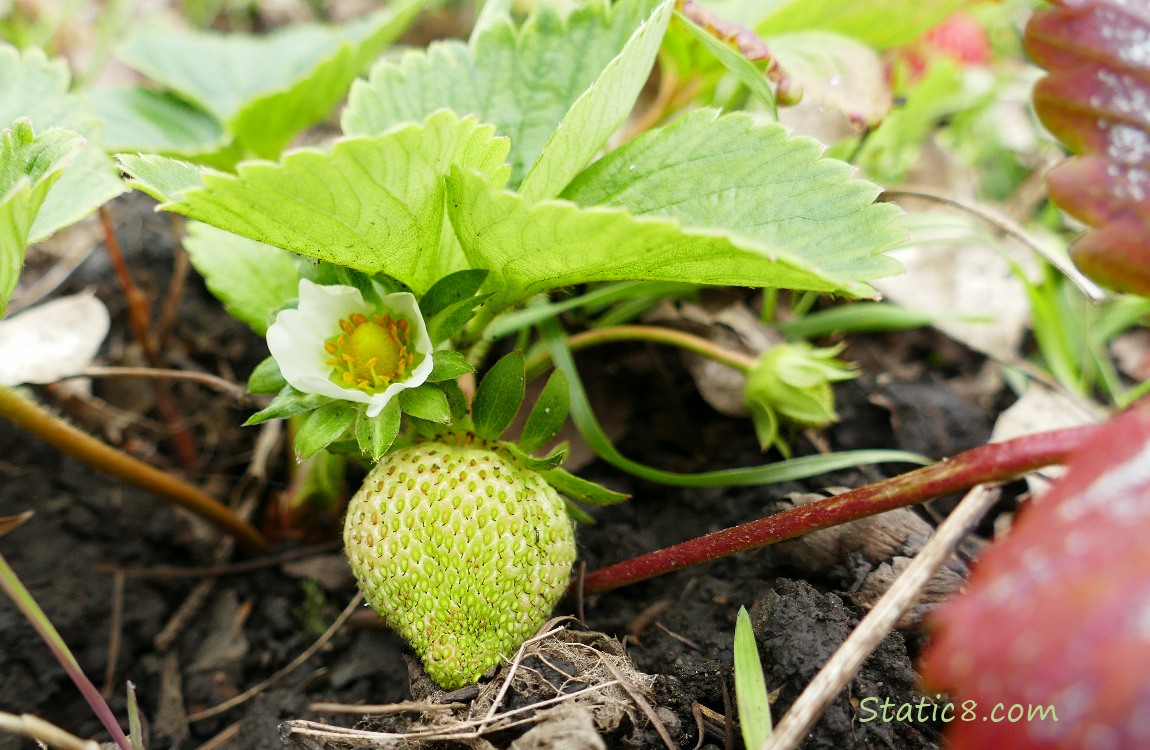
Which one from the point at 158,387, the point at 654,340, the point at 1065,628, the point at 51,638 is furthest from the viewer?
the point at 158,387

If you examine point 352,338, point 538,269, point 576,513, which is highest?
A: point 538,269

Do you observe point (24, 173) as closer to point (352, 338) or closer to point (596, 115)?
point (352, 338)

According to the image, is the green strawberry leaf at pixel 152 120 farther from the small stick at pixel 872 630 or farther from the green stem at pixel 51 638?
the small stick at pixel 872 630

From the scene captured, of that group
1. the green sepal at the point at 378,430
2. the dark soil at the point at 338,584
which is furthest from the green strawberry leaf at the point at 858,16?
the green sepal at the point at 378,430

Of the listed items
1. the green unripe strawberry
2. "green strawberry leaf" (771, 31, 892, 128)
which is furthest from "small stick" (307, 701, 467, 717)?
"green strawberry leaf" (771, 31, 892, 128)

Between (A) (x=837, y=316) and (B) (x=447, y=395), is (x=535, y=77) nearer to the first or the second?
(B) (x=447, y=395)

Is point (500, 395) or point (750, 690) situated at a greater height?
point (500, 395)

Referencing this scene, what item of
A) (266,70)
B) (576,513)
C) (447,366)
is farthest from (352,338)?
(266,70)

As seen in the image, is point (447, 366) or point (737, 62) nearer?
point (447, 366)
